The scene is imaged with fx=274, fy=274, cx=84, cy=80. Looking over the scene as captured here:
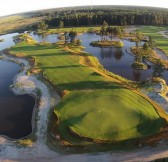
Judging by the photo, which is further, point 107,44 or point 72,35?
point 72,35

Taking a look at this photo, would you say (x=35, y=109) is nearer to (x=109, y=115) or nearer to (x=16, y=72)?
(x=109, y=115)

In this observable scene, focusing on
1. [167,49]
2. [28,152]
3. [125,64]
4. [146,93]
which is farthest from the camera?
[167,49]

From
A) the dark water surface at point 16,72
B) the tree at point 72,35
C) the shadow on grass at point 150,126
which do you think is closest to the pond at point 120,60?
the dark water surface at point 16,72

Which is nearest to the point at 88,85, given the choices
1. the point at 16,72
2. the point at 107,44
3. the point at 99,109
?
the point at 99,109

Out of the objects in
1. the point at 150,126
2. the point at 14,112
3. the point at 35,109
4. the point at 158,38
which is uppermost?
the point at 150,126

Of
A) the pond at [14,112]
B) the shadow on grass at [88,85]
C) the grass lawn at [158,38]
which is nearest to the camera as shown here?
the pond at [14,112]

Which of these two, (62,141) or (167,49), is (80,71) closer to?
(62,141)

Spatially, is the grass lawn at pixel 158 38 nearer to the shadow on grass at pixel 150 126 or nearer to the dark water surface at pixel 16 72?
the dark water surface at pixel 16 72

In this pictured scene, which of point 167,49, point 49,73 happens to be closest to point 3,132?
point 49,73
